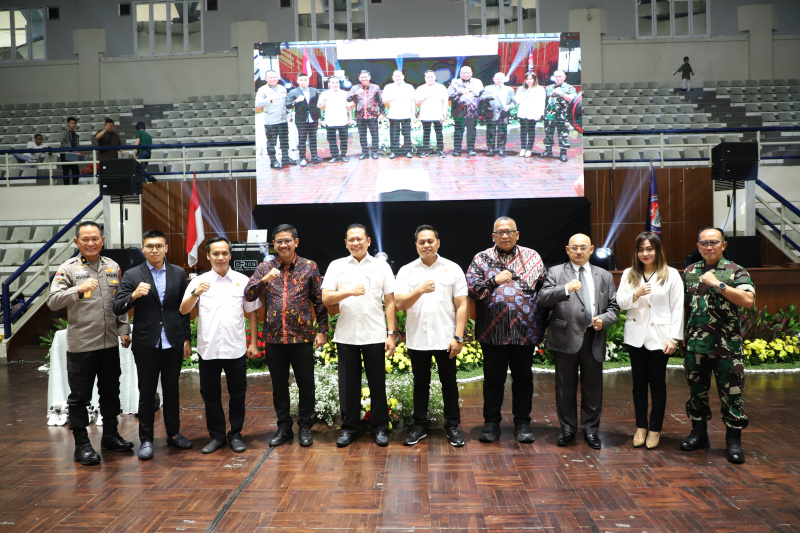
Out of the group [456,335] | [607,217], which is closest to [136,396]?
[456,335]

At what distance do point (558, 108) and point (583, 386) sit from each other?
6.12 m

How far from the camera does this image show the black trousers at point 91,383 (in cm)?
461

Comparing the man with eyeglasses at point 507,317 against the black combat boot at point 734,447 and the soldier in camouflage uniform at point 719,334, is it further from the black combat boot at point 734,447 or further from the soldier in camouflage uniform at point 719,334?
the black combat boot at point 734,447

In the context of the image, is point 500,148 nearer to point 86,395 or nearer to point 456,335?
point 456,335

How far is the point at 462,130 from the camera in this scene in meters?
10.1

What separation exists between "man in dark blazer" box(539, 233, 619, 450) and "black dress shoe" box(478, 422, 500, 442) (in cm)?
45

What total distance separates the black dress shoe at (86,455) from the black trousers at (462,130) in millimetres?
6986

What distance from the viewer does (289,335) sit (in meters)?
4.74

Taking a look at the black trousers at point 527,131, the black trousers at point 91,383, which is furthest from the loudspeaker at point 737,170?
the black trousers at point 91,383

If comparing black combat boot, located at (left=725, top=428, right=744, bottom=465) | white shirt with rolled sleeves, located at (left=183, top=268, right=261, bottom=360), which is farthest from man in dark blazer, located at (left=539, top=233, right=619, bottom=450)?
white shirt with rolled sleeves, located at (left=183, top=268, right=261, bottom=360)

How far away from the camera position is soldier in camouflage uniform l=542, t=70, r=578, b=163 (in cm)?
991

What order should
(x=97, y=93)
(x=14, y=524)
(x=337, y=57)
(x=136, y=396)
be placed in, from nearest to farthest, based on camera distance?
(x=14, y=524)
(x=136, y=396)
(x=337, y=57)
(x=97, y=93)

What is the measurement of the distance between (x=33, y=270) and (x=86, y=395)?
24.3 feet

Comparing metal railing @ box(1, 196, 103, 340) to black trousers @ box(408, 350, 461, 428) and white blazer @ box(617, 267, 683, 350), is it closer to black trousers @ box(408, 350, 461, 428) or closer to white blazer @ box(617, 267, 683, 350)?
black trousers @ box(408, 350, 461, 428)
